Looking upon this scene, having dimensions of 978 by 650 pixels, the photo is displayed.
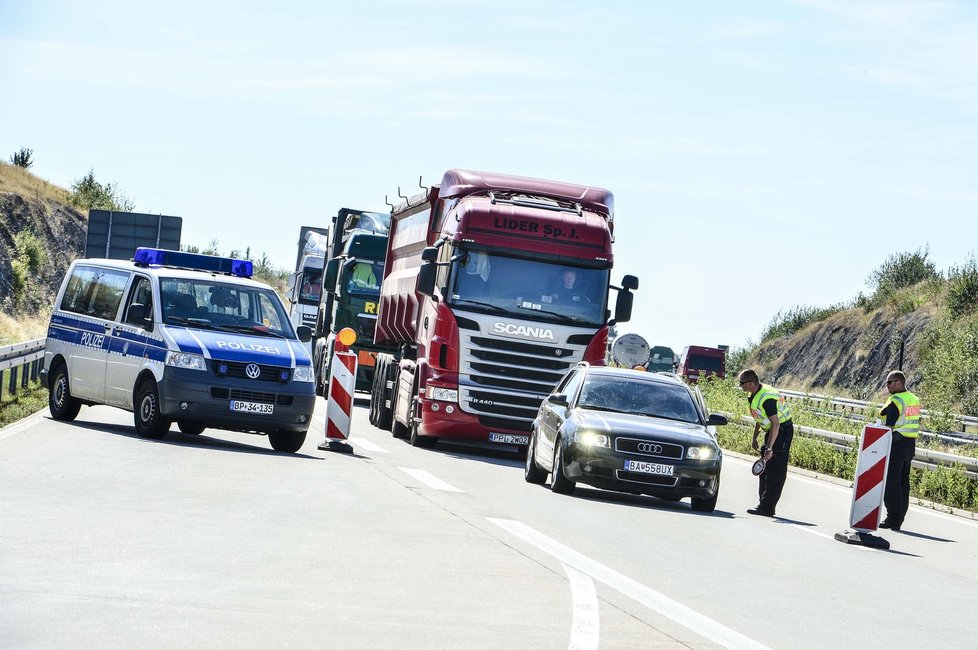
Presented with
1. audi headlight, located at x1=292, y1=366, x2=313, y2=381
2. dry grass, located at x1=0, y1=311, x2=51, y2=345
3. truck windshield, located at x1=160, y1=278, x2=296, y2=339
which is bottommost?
dry grass, located at x1=0, y1=311, x2=51, y2=345

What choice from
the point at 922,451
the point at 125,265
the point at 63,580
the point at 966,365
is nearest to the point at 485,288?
the point at 125,265

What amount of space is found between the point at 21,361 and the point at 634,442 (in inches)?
511

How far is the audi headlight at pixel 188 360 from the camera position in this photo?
729 inches

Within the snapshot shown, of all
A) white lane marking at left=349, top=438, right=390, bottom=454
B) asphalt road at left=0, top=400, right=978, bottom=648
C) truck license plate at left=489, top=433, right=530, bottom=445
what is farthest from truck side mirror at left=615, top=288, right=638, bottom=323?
asphalt road at left=0, top=400, right=978, bottom=648

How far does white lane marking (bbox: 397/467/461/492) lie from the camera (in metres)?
16.7

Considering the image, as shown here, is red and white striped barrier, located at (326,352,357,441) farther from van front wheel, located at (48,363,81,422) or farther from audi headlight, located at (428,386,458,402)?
van front wheel, located at (48,363,81,422)

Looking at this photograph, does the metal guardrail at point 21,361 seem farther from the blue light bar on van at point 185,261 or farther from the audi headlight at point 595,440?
the audi headlight at point 595,440

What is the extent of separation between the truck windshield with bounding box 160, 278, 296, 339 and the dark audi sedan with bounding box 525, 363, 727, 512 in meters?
3.94

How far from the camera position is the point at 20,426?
774 inches

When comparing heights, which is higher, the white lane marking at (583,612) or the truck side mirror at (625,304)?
the truck side mirror at (625,304)

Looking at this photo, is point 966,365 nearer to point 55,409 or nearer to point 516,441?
point 516,441

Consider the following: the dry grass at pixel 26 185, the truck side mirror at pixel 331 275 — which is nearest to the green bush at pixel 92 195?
the dry grass at pixel 26 185

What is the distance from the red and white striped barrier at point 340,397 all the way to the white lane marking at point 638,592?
766 centimetres

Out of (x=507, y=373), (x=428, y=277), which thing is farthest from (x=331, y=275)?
(x=507, y=373)
